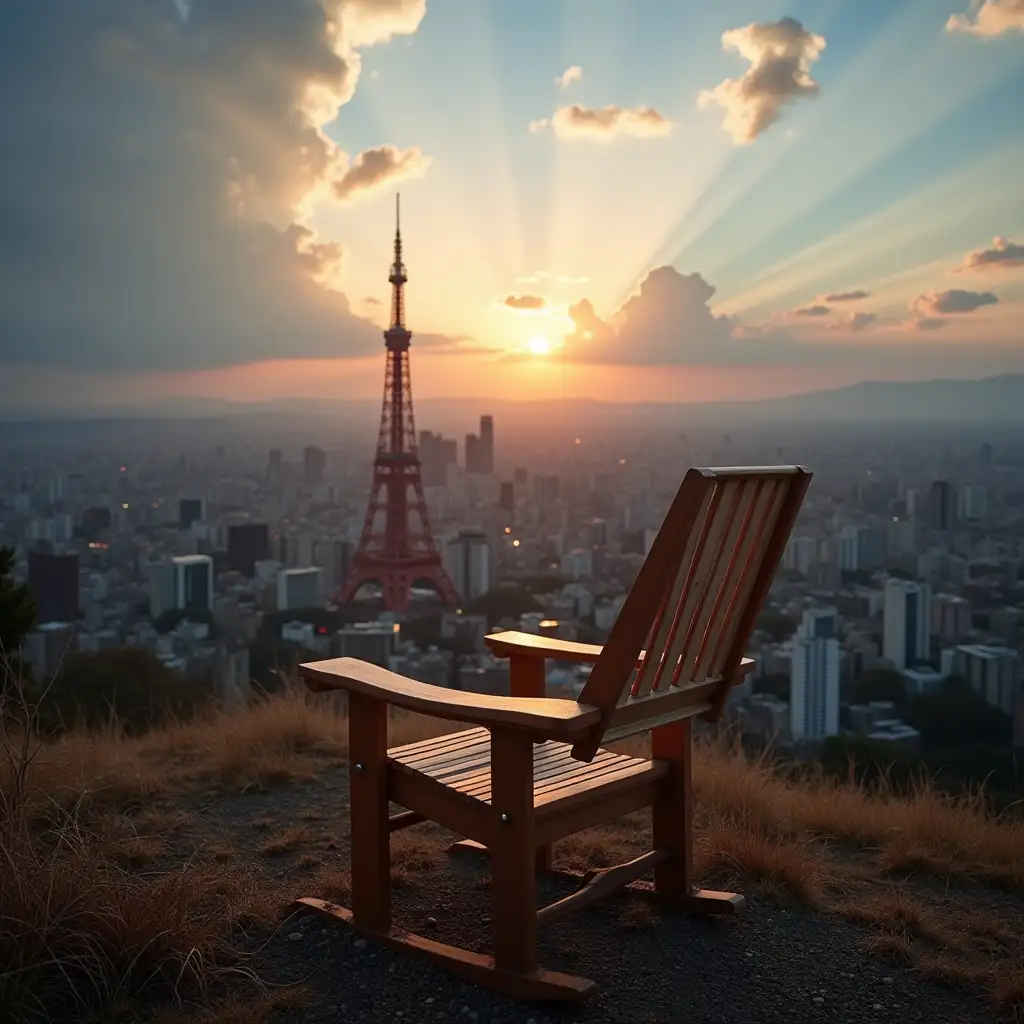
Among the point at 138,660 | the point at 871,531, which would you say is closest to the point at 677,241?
the point at 138,660

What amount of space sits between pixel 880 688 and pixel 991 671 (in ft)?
5.00

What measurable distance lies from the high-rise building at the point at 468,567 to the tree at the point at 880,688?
1273 cm

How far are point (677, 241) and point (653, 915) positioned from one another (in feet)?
40.1

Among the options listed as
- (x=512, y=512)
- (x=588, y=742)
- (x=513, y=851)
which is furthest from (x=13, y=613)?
(x=512, y=512)

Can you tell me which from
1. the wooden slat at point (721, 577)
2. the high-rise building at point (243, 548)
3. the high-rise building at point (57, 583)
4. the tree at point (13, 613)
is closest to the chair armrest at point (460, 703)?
the wooden slat at point (721, 577)

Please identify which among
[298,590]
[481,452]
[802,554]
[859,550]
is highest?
[481,452]

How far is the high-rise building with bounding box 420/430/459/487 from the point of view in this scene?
3494 centimetres

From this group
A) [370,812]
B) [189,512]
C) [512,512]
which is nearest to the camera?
[370,812]

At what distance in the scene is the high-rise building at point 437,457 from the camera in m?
34.9

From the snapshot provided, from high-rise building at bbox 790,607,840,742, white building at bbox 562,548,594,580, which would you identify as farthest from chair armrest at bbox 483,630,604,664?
white building at bbox 562,548,594,580

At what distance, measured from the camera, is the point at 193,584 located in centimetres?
2239

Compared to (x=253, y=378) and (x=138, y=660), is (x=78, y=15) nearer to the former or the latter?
(x=253, y=378)

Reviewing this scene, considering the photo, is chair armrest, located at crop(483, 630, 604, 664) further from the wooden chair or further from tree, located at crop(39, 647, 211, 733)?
tree, located at crop(39, 647, 211, 733)

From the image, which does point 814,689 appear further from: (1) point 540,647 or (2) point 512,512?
(2) point 512,512
